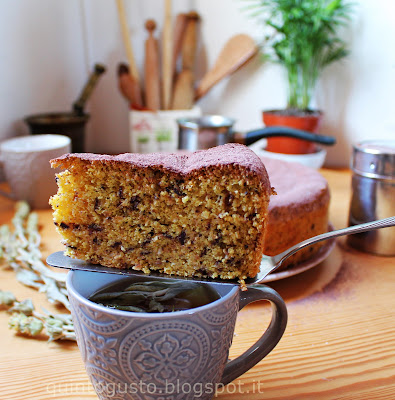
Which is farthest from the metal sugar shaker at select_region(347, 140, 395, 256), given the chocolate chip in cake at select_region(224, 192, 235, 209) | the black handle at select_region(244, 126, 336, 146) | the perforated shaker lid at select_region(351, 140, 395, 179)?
the chocolate chip in cake at select_region(224, 192, 235, 209)

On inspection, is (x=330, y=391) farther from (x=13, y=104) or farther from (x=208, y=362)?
(x=13, y=104)

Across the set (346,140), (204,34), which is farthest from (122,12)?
(346,140)

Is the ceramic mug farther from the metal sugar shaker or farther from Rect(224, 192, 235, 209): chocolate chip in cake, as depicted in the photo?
the metal sugar shaker

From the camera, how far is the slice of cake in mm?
373

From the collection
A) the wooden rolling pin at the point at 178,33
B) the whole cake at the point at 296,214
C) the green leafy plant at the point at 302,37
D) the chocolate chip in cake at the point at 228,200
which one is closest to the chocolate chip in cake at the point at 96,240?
the chocolate chip in cake at the point at 228,200

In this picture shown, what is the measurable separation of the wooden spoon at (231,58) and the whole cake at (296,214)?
0.64 meters

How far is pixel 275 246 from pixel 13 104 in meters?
0.92

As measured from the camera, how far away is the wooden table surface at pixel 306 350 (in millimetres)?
433

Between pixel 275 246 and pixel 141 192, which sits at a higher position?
pixel 141 192

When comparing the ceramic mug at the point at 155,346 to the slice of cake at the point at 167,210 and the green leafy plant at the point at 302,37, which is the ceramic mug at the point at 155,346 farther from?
the green leafy plant at the point at 302,37

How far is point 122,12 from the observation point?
133 cm

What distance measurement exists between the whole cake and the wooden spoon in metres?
0.64

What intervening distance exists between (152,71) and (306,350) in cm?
105

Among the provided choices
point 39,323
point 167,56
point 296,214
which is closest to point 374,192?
point 296,214
